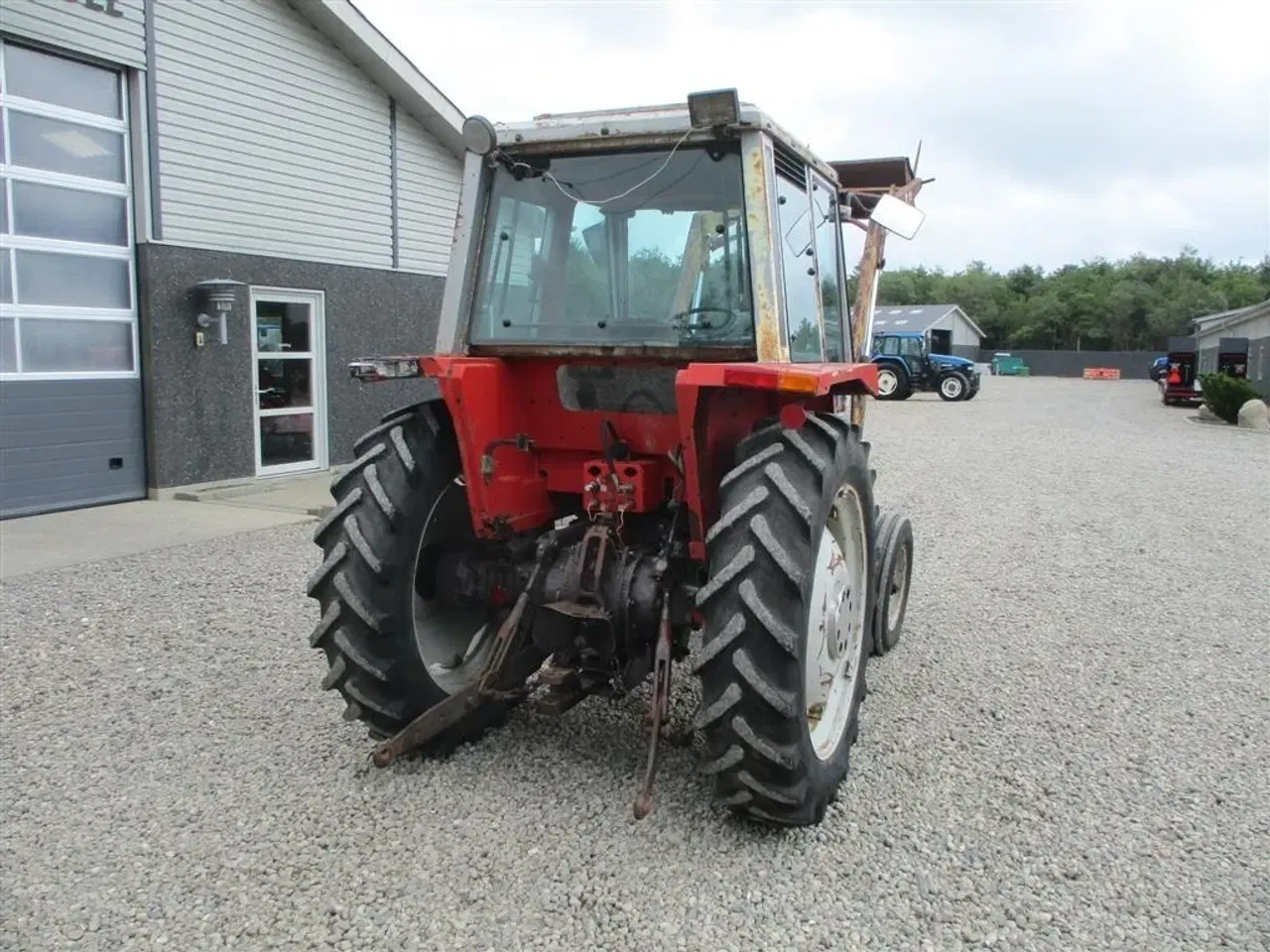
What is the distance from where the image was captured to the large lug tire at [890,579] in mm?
5133

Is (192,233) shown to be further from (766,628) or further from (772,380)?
(766,628)

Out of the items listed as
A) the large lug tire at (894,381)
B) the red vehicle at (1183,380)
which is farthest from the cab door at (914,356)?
the red vehicle at (1183,380)

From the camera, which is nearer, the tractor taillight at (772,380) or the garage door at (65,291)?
the tractor taillight at (772,380)

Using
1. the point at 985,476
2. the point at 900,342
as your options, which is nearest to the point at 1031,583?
the point at 985,476

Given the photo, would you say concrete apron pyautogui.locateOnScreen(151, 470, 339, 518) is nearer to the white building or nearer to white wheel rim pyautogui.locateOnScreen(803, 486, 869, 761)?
the white building

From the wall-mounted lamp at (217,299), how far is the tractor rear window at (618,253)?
21.9ft

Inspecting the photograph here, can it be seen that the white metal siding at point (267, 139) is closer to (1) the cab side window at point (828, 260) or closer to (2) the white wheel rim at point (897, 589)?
(1) the cab side window at point (828, 260)

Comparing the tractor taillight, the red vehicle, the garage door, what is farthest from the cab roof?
the red vehicle

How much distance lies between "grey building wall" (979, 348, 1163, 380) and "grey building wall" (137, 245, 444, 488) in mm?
51768

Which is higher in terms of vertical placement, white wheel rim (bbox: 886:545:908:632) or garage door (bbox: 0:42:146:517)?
garage door (bbox: 0:42:146:517)

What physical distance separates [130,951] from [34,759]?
1.61 m

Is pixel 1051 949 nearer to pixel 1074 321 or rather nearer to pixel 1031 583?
pixel 1031 583

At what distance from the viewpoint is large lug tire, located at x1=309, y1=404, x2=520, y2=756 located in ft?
11.8

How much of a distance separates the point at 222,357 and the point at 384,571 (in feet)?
24.5
